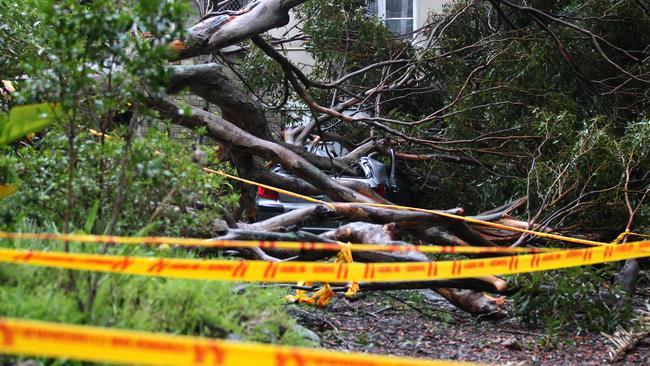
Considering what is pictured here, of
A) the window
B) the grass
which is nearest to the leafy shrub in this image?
the grass

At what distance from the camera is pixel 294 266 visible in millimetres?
3895

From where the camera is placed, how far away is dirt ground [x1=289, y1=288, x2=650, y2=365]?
18.3ft

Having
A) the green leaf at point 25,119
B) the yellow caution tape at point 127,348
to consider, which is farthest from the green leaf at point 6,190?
the yellow caution tape at point 127,348

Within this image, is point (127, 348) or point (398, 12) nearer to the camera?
point (127, 348)

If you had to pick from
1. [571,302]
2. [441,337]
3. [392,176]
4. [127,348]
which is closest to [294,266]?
[127,348]

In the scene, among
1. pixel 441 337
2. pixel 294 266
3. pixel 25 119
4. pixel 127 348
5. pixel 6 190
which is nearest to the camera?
pixel 127 348

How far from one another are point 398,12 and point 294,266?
573 inches

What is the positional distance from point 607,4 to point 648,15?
3.76 ft

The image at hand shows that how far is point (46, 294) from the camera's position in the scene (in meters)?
3.67

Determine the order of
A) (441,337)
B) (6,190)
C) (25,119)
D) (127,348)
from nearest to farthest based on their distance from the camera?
(127,348) < (25,119) < (6,190) < (441,337)

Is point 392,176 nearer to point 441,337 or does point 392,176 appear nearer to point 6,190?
point 441,337

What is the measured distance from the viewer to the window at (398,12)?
17641 mm

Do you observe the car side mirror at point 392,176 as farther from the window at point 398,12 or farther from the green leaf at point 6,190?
the green leaf at point 6,190

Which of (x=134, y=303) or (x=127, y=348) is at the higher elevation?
(x=127, y=348)
